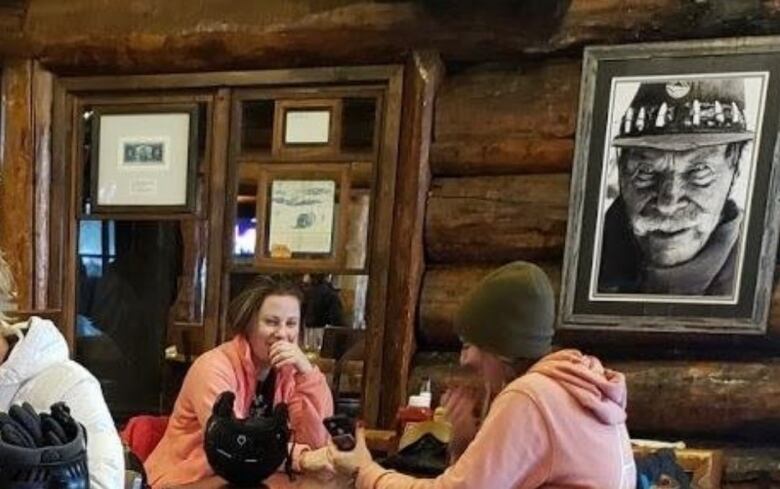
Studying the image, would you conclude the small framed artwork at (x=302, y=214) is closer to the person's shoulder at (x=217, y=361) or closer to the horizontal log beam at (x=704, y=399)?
the person's shoulder at (x=217, y=361)

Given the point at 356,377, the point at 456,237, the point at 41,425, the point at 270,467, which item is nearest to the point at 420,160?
the point at 456,237

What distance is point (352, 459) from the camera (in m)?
2.18

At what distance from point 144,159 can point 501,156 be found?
1.53 meters

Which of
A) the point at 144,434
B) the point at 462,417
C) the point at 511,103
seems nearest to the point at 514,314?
the point at 462,417

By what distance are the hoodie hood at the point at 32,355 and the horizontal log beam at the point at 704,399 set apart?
75.9 inches

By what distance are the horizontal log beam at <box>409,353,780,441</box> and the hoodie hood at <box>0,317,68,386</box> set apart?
193cm

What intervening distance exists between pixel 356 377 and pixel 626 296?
3.59 feet

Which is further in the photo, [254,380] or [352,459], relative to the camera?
[254,380]

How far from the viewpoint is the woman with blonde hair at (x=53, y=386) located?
5.67 ft

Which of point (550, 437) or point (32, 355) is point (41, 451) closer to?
point (32, 355)

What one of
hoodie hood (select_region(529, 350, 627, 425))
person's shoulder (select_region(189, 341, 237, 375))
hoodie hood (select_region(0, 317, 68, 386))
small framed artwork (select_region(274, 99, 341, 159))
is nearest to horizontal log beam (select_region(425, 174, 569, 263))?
small framed artwork (select_region(274, 99, 341, 159))

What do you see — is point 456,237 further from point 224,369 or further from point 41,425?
point 41,425

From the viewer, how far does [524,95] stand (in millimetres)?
3178

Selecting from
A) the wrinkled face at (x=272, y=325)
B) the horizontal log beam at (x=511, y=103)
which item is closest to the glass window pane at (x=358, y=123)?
the horizontal log beam at (x=511, y=103)
